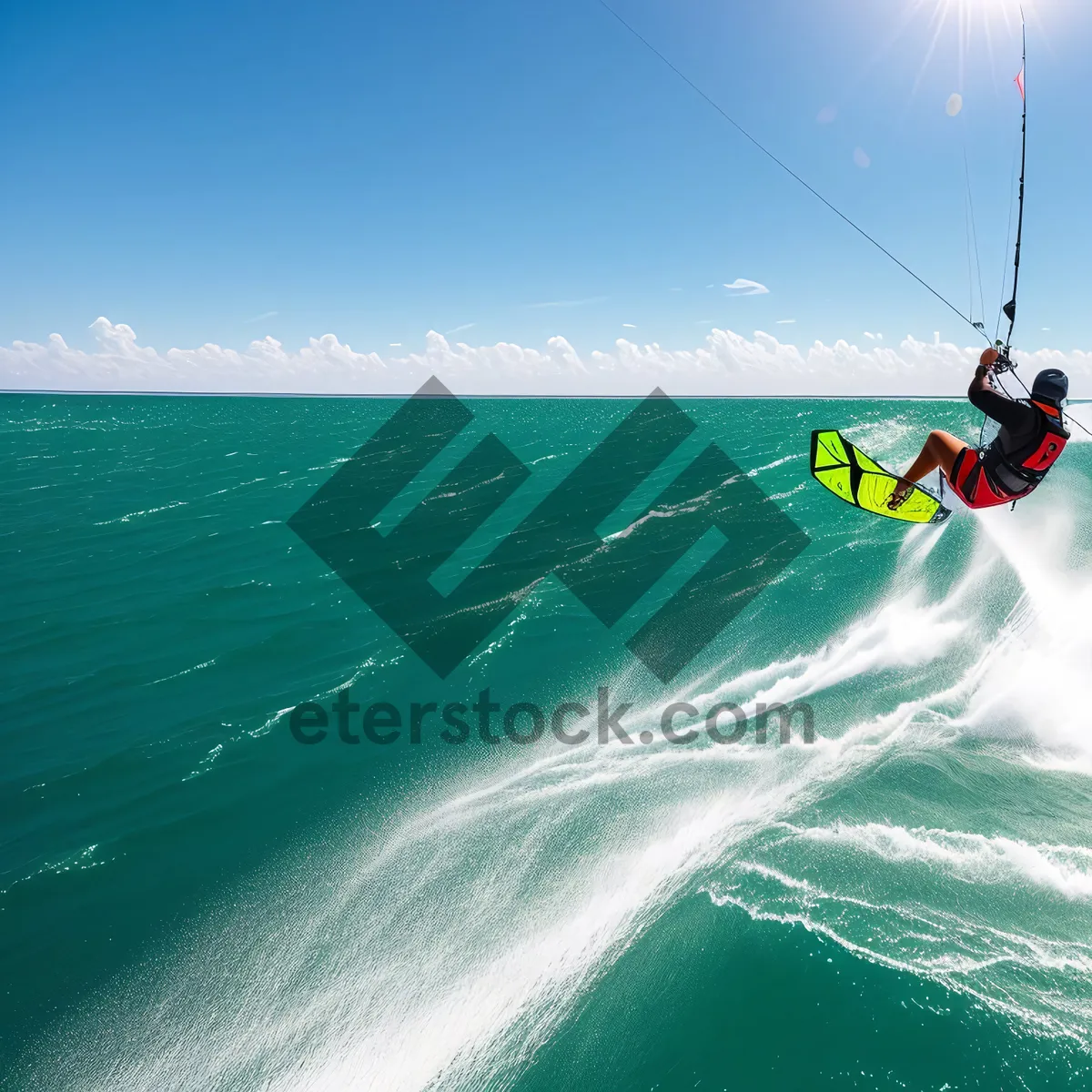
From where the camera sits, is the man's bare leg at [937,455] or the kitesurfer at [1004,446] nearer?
the kitesurfer at [1004,446]

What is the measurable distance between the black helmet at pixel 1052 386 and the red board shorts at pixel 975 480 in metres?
1.15

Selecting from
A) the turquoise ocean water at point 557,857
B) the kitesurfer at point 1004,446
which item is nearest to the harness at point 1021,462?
the kitesurfer at point 1004,446

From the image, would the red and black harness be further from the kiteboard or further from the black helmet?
the kiteboard

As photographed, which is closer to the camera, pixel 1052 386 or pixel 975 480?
pixel 1052 386

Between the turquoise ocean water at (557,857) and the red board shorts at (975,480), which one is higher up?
the red board shorts at (975,480)

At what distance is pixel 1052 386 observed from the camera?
8148 millimetres

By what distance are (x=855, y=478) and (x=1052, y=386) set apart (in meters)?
3.55

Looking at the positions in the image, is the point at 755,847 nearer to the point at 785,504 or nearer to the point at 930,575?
the point at 930,575

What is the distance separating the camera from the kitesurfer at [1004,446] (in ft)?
27.1

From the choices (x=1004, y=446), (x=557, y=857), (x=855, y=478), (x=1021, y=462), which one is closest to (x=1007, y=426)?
(x=1004, y=446)

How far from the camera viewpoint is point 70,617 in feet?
64.3

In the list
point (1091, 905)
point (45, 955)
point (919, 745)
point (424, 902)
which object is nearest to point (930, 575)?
point (919, 745)

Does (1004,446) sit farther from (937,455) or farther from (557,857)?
(557,857)

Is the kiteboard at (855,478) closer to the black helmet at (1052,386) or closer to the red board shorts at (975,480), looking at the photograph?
the red board shorts at (975,480)
